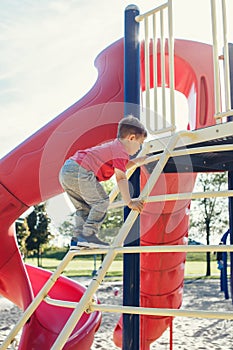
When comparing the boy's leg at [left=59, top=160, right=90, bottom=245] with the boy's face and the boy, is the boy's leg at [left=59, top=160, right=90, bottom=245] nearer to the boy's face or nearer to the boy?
the boy

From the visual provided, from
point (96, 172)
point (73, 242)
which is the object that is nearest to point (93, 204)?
point (96, 172)

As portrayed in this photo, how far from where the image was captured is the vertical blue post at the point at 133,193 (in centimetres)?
315

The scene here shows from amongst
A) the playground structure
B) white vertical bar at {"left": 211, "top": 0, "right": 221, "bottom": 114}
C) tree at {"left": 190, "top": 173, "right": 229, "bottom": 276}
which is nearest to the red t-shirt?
white vertical bar at {"left": 211, "top": 0, "right": 221, "bottom": 114}

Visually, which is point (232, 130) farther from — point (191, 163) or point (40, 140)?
point (40, 140)

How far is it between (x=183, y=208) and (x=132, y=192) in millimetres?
1296

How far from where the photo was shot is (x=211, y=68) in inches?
176

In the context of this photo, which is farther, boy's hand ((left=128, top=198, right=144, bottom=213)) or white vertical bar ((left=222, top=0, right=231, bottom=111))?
white vertical bar ((left=222, top=0, right=231, bottom=111))

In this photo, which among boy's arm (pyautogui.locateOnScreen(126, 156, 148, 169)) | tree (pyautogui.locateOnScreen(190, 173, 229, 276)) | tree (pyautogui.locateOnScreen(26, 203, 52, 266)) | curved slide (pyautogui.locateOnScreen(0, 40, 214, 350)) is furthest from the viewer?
tree (pyautogui.locateOnScreen(26, 203, 52, 266))

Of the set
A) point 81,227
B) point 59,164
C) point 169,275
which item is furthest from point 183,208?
point 81,227

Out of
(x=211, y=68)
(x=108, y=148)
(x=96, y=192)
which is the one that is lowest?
(x=96, y=192)

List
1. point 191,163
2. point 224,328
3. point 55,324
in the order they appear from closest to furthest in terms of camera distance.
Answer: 1. point 191,163
2. point 55,324
3. point 224,328

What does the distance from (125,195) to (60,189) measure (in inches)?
67.4

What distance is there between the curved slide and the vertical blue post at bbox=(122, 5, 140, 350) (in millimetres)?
954

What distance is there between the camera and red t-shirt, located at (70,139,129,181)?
106 inches
